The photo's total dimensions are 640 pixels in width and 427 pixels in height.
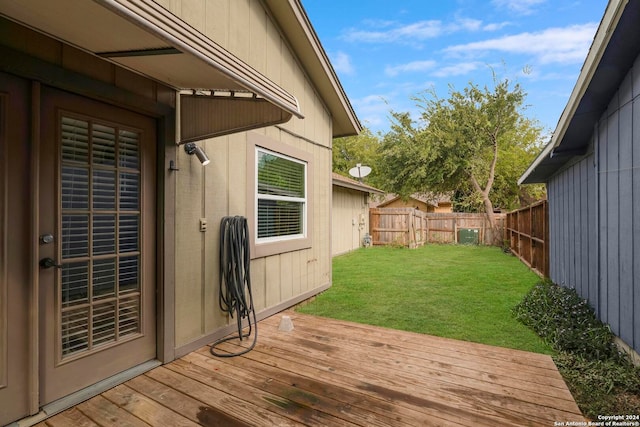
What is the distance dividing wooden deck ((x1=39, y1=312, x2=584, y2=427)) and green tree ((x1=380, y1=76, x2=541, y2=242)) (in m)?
12.0

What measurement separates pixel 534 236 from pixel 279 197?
6.47 metres

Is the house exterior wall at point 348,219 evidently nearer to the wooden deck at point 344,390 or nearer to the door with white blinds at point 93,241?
the wooden deck at point 344,390

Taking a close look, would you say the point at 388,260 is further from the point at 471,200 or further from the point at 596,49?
the point at 471,200

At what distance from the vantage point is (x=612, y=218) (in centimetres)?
301

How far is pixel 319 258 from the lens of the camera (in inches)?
208

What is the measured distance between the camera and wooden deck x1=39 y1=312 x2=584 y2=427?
6.36 feet

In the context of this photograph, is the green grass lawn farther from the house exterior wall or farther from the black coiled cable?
the house exterior wall

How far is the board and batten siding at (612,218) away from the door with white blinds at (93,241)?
4.02 m

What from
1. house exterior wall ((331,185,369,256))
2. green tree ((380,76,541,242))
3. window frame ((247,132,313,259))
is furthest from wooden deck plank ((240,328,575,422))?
green tree ((380,76,541,242))

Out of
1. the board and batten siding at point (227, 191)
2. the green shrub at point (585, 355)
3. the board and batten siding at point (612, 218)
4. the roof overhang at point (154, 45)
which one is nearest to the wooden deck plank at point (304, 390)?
the board and batten siding at point (227, 191)

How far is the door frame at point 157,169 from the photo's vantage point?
1.89 m

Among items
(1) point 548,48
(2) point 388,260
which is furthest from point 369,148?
(2) point 388,260

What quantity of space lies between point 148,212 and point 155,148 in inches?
21.9

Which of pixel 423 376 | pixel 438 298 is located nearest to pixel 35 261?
pixel 423 376
